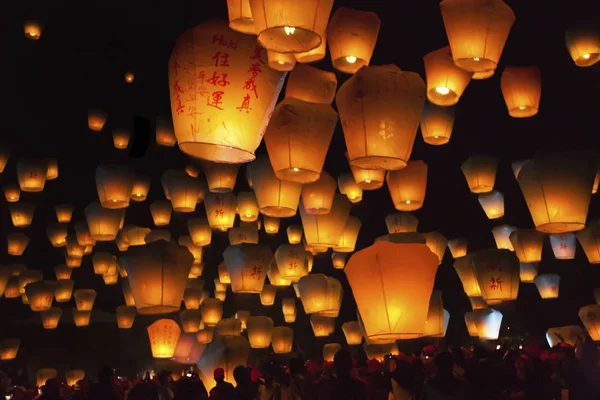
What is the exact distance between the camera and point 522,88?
24.3ft

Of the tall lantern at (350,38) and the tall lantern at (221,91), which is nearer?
the tall lantern at (221,91)

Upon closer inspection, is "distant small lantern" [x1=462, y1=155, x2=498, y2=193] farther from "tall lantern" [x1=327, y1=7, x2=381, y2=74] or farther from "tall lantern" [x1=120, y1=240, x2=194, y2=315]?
"tall lantern" [x1=120, y1=240, x2=194, y2=315]

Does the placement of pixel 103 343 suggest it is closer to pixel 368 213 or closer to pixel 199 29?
pixel 368 213

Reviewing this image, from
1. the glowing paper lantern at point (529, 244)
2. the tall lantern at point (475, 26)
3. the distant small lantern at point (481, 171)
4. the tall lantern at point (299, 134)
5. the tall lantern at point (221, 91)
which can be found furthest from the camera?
the glowing paper lantern at point (529, 244)

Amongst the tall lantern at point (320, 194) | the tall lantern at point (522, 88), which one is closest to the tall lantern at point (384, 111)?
A: the tall lantern at point (320, 194)

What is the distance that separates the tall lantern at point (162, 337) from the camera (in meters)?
12.0

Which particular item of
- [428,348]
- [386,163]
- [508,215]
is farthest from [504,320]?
[386,163]

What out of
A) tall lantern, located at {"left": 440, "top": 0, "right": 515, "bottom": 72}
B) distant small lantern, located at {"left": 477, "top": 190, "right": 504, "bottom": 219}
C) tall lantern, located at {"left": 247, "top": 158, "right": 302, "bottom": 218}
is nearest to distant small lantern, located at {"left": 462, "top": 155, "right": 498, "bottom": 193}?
distant small lantern, located at {"left": 477, "top": 190, "right": 504, "bottom": 219}

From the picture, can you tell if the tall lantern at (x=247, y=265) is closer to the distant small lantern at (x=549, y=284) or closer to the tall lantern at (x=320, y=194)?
the tall lantern at (x=320, y=194)

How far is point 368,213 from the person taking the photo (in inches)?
623

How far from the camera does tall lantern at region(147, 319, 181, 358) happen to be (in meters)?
12.0

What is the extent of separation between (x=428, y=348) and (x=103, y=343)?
1397 centimetres

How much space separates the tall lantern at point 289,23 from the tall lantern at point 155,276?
2909mm

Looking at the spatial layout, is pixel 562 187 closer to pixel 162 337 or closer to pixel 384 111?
pixel 384 111
